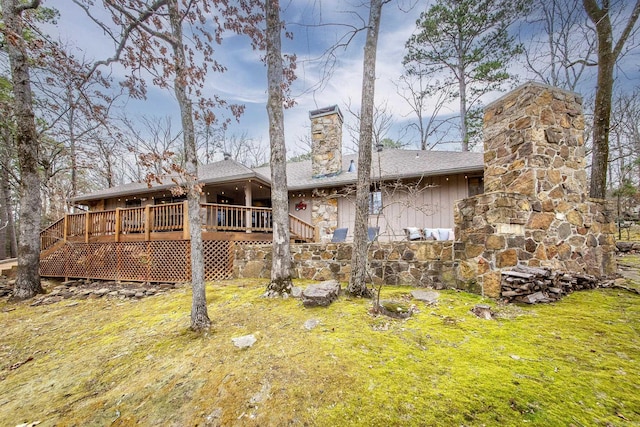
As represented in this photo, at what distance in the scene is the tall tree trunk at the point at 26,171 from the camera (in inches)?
237

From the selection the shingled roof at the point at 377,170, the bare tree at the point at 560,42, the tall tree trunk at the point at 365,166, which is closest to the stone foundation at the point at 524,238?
the tall tree trunk at the point at 365,166

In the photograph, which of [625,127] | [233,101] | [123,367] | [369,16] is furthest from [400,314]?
[625,127]

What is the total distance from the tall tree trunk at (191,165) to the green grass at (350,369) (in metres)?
0.31

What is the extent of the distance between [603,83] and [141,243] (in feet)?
41.2

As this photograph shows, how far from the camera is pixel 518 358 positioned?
2.24 m

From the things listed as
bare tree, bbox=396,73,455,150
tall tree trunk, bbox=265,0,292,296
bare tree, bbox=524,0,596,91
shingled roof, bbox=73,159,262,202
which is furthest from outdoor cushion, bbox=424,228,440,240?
bare tree, bbox=396,73,455,150

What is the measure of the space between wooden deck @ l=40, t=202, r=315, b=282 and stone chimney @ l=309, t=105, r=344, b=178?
8.65 feet

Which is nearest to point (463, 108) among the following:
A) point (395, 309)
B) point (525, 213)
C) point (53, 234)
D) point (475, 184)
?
point (475, 184)

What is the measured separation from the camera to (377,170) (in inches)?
363

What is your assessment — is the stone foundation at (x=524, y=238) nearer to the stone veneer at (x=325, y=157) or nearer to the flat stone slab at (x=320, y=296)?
the flat stone slab at (x=320, y=296)

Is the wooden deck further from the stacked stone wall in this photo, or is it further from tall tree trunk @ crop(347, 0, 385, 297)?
tall tree trunk @ crop(347, 0, 385, 297)

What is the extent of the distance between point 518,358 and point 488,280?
176 cm

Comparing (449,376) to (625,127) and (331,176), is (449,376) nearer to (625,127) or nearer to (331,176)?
(331,176)

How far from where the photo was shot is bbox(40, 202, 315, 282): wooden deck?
273 inches
